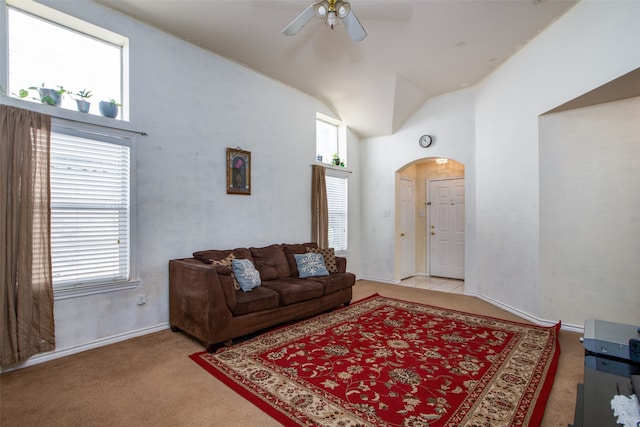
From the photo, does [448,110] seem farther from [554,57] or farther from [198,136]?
[198,136]

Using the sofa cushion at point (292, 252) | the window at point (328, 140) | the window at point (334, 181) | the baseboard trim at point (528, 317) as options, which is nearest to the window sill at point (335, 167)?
the window at point (334, 181)

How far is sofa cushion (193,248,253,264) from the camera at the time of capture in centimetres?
355

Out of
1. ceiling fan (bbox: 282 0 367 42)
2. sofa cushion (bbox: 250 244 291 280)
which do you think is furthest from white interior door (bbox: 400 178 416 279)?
ceiling fan (bbox: 282 0 367 42)

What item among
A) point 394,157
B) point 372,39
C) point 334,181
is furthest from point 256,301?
point 394,157

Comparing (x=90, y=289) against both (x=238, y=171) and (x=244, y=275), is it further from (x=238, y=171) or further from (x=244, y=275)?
(x=238, y=171)

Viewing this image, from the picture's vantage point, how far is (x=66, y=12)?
113 inches

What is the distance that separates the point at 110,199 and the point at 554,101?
4897 millimetres

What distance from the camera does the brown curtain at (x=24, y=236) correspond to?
2443 mm

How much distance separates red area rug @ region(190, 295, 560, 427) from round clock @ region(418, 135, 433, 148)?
308cm

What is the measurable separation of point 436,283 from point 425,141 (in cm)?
271

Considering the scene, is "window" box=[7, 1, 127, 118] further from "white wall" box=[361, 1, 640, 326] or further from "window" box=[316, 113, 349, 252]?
"white wall" box=[361, 1, 640, 326]

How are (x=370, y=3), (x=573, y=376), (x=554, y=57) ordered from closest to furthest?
(x=573, y=376) < (x=370, y=3) < (x=554, y=57)

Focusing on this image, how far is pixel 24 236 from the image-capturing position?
2.53m

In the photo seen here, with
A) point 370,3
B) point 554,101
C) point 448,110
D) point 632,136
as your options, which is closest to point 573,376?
point 632,136
